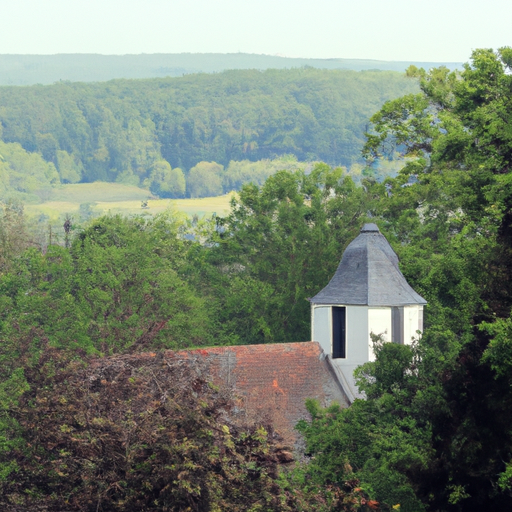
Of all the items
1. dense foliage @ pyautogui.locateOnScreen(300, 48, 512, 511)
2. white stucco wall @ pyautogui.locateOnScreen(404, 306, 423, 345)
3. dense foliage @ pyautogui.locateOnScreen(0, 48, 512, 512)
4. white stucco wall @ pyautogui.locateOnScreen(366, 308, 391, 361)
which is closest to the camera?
dense foliage @ pyautogui.locateOnScreen(0, 48, 512, 512)

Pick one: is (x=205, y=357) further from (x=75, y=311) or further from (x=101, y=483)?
(x=101, y=483)

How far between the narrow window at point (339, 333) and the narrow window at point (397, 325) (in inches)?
61.3

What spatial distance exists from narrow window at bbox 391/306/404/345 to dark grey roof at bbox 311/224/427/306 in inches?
8.7

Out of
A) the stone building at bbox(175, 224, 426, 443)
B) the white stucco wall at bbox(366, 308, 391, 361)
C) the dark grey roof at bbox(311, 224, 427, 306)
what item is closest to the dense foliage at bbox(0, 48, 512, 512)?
the dark grey roof at bbox(311, 224, 427, 306)

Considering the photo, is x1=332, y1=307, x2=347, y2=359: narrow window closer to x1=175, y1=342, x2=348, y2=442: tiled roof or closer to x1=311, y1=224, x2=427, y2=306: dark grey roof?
x1=311, y1=224, x2=427, y2=306: dark grey roof

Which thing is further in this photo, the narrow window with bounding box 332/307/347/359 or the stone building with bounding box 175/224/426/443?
the narrow window with bounding box 332/307/347/359

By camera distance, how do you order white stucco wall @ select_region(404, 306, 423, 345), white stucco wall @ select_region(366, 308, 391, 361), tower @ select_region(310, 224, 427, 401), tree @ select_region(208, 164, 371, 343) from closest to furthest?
white stucco wall @ select_region(404, 306, 423, 345) < tower @ select_region(310, 224, 427, 401) < white stucco wall @ select_region(366, 308, 391, 361) < tree @ select_region(208, 164, 371, 343)

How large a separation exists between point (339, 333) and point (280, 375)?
8.55ft

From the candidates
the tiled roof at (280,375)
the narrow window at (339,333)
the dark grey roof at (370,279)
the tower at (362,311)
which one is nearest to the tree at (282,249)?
the dark grey roof at (370,279)

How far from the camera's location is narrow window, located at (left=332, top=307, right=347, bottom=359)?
3909 centimetres

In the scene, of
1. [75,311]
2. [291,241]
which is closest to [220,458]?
[75,311]

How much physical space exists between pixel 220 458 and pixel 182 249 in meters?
49.9

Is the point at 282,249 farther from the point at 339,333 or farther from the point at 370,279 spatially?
the point at 339,333

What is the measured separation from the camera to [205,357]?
36.2 m
